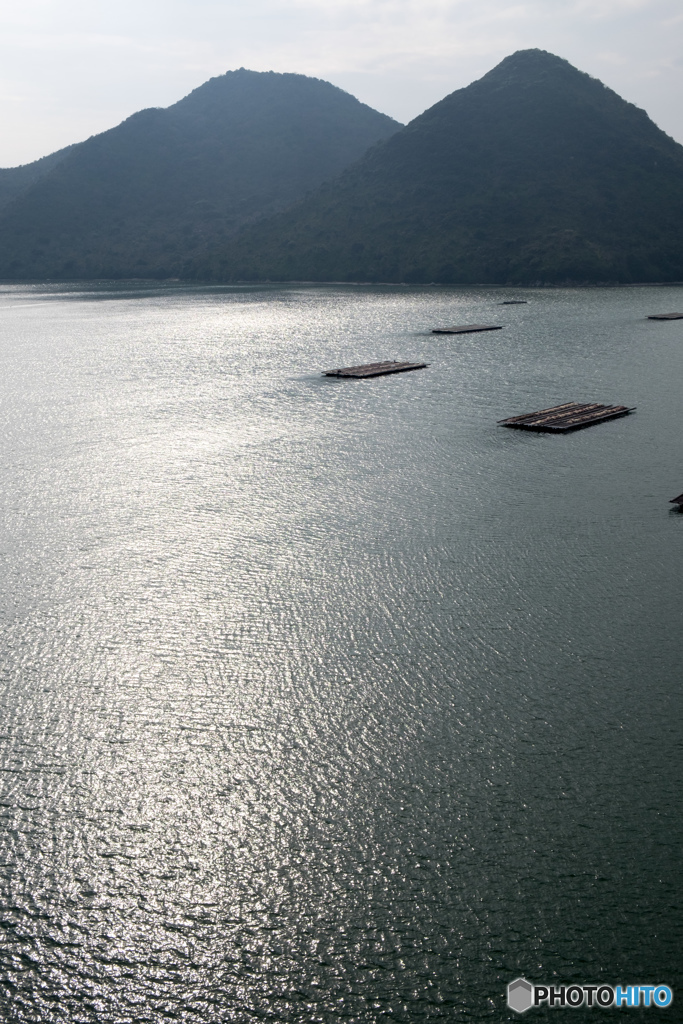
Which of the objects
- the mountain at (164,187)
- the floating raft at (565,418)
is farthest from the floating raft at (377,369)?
the mountain at (164,187)

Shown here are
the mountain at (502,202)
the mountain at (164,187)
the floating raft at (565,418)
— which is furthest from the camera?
the mountain at (164,187)

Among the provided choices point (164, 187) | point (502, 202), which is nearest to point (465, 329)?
point (502, 202)

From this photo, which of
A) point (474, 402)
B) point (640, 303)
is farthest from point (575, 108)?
point (474, 402)

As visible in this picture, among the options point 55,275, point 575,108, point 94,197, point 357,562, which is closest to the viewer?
point 357,562

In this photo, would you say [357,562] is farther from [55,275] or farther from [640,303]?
[55,275]

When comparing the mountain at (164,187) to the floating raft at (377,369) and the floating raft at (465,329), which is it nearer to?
the floating raft at (465,329)
